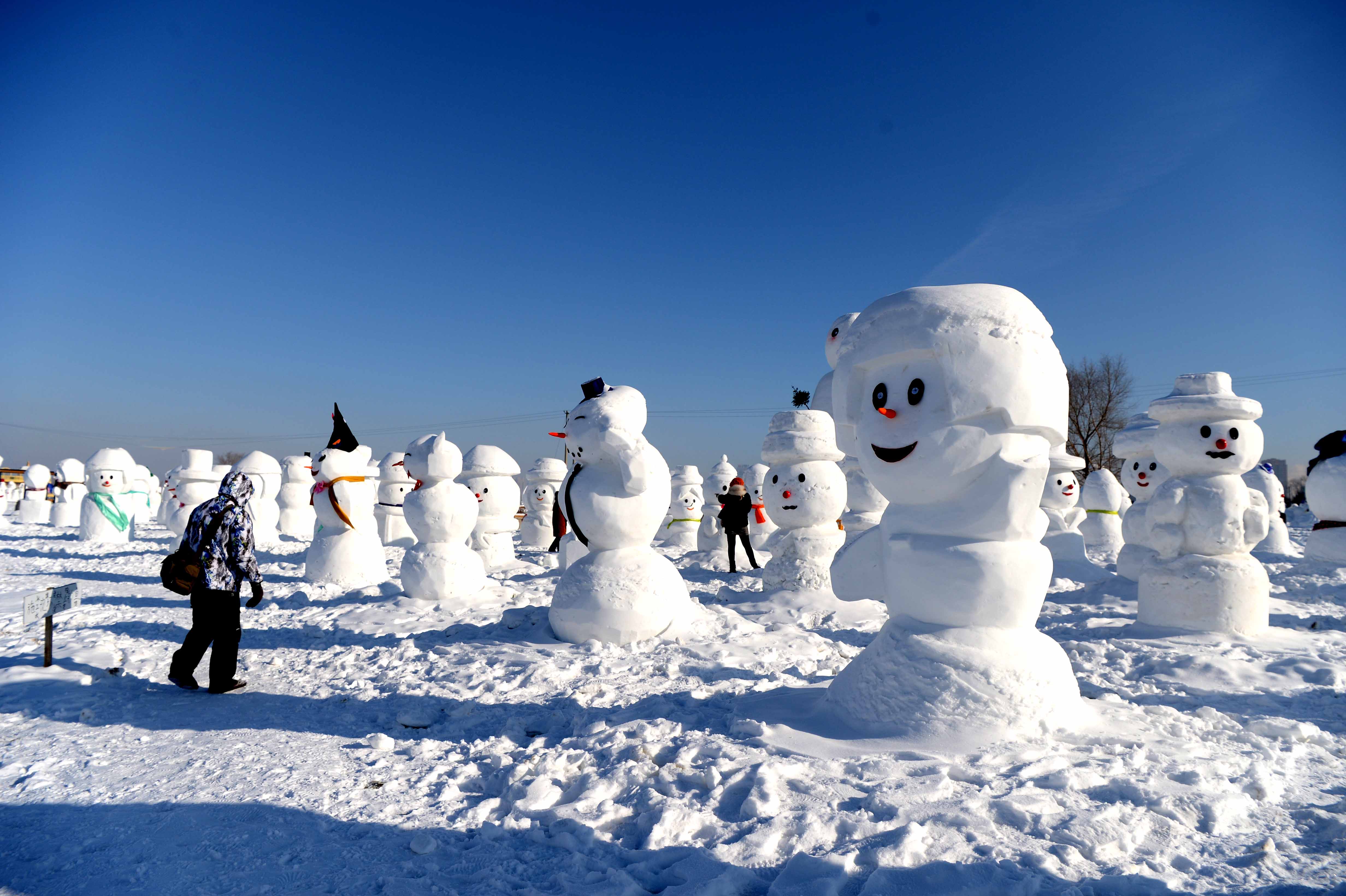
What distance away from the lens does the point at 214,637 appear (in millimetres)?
4961

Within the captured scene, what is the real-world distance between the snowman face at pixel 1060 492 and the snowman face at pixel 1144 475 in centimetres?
80

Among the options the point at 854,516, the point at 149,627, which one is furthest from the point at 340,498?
the point at 854,516

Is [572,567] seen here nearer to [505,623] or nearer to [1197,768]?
[505,623]

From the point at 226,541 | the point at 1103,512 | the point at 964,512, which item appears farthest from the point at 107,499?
the point at 1103,512

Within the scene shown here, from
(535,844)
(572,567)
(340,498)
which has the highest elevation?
(340,498)

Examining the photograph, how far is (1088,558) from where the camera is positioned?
11.9 metres

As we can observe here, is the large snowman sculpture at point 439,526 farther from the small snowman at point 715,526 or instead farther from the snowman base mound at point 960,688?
the snowman base mound at point 960,688

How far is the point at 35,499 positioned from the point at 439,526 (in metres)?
17.7

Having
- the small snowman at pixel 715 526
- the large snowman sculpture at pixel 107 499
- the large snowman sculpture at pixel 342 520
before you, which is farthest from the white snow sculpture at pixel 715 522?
the large snowman sculpture at pixel 107 499

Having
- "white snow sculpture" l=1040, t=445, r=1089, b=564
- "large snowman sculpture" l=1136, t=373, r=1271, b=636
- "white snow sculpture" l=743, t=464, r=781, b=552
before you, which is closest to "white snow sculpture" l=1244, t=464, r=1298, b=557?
"white snow sculpture" l=1040, t=445, r=1089, b=564

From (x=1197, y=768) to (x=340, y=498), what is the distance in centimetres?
910

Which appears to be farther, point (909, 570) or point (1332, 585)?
point (1332, 585)

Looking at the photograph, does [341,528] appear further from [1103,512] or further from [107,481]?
[1103,512]

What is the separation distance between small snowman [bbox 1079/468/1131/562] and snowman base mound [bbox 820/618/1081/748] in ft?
36.4
